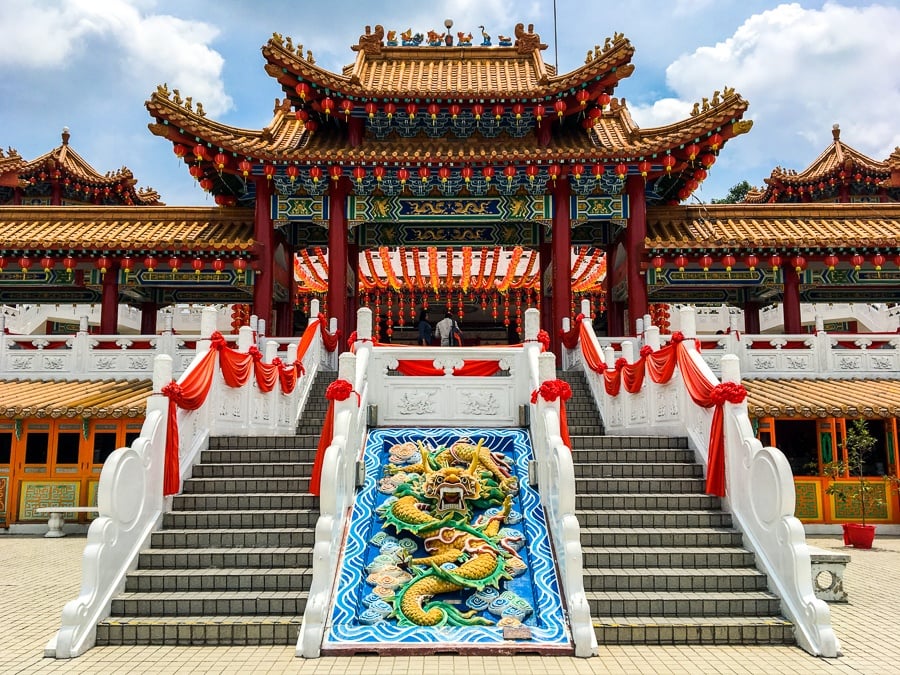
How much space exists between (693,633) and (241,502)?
4810mm

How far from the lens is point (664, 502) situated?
771 centimetres

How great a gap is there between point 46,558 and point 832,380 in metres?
13.5

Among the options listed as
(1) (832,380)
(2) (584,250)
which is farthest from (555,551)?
(2) (584,250)

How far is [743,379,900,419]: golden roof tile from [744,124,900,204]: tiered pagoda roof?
15334 mm

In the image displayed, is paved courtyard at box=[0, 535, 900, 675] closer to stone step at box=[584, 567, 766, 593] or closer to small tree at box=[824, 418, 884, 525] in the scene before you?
stone step at box=[584, 567, 766, 593]

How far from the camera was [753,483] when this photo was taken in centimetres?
685

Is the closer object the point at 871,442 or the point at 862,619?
the point at 862,619

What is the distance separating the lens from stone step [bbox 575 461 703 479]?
323 inches

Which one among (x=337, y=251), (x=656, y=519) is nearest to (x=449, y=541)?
(x=656, y=519)

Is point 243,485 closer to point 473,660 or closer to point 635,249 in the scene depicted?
point 473,660

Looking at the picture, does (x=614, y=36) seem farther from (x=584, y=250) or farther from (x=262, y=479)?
(x=262, y=479)

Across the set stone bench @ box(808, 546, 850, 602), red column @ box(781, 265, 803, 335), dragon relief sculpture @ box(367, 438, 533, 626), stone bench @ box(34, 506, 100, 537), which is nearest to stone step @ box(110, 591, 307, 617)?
dragon relief sculpture @ box(367, 438, 533, 626)

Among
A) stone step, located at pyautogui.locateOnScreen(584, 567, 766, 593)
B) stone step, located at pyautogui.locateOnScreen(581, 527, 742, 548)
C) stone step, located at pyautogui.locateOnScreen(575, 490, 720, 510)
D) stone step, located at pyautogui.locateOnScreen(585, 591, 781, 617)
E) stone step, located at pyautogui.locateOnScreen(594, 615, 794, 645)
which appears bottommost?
stone step, located at pyautogui.locateOnScreen(594, 615, 794, 645)

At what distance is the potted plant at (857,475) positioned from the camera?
10938 mm
